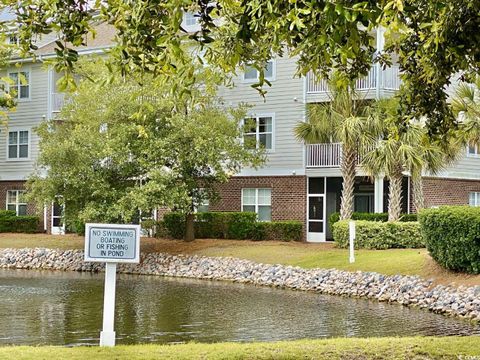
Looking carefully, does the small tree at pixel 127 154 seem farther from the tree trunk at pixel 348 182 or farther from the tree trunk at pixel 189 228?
the tree trunk at pixel 348 182

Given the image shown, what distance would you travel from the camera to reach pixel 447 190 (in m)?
32.4

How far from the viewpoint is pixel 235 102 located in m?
33.2

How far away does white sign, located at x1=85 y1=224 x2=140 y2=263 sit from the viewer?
10180mm

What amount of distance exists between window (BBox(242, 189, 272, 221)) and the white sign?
22.2 meters

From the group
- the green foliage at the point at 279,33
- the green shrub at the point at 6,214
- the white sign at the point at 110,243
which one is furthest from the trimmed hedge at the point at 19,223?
the green foliage at the point at 279,33

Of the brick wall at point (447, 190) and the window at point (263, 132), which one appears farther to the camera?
the window at point (263, 132)

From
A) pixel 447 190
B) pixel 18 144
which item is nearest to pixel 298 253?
pixel 447 190

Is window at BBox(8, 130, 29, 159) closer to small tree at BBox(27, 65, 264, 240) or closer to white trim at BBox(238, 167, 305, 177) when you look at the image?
small tree at BBox(27, 65, 264, 240)

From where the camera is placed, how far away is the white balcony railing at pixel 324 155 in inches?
1205

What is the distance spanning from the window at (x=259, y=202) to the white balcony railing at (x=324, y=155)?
2.43 m

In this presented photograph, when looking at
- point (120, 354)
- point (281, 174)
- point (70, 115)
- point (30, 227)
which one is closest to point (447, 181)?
point (281, 174)

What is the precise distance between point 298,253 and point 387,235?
10.3 ft

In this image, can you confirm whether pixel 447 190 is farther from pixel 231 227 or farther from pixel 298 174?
pixel 231 227

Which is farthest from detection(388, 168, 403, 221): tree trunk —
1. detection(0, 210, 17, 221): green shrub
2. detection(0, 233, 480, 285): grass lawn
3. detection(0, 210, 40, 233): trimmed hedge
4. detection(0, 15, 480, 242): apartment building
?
detection(0, 210, 17, 221): green shrub
